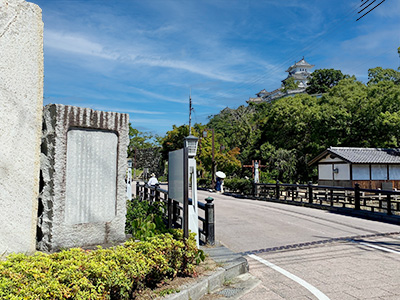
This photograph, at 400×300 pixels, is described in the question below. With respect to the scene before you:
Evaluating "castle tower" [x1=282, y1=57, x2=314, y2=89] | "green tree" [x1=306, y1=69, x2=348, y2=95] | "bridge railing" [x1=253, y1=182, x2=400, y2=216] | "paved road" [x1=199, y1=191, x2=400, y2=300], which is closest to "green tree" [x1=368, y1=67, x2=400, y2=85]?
"green tree" [x1=306, y1=69, x2=348, y2=95]

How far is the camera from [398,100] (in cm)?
2603

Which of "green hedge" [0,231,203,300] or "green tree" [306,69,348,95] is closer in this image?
"green hedge" [0,231,203,300]

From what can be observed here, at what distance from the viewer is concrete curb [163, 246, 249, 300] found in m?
4.13

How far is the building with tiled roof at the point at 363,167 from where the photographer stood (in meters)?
22.0

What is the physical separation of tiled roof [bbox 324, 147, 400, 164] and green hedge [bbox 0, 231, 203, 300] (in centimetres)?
2003

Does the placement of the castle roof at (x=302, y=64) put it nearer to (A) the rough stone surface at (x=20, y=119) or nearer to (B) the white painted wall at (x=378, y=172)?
(B) the white painted wall at (x=378, y=172)

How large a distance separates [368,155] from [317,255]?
1847cm

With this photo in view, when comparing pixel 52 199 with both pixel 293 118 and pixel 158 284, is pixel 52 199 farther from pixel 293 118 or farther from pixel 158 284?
pixel 293 118

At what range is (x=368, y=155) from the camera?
22562mm

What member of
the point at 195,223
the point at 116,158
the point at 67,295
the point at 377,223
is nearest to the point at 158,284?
the point at 67,295

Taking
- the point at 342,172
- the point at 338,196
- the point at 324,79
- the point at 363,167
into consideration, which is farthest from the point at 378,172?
the point at 324,79

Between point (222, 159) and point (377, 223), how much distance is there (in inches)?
807

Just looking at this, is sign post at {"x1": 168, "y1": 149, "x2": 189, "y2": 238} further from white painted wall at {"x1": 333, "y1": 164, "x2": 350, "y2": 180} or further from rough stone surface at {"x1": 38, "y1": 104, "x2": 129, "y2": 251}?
white painted wall at {"x1": 333, "y1": 164, "x2": 350, "y2": 180}

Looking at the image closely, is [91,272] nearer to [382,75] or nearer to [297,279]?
[297,279]
